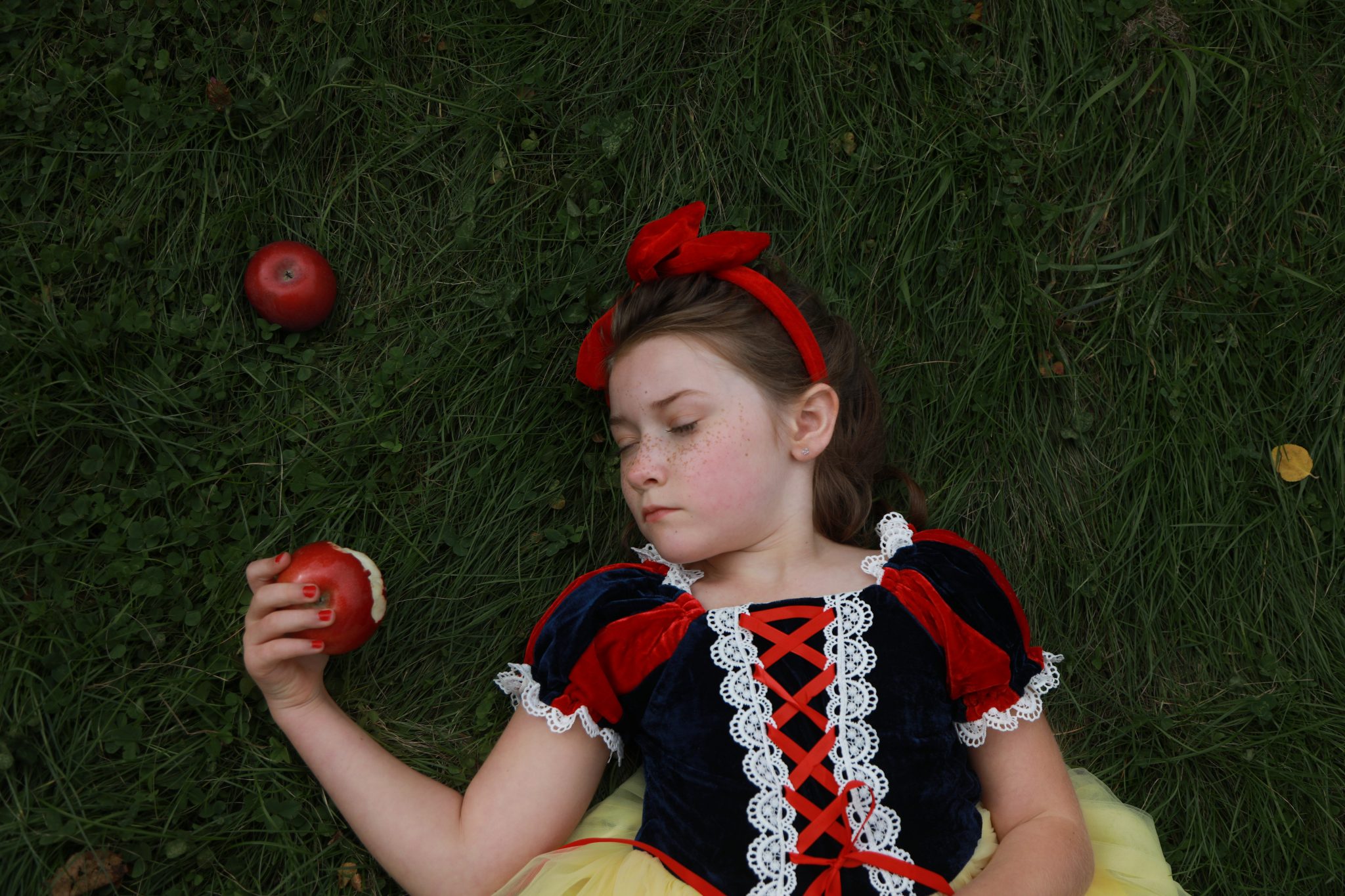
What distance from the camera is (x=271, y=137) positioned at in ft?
10.1

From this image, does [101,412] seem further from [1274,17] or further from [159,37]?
[1274,17]

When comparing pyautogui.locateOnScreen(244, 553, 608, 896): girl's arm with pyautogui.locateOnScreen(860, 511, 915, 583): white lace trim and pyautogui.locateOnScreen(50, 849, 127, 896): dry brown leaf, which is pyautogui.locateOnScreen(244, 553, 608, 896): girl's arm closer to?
pyautogui.locateOnScreen(50, 849, 127, 896): dry brown leaf

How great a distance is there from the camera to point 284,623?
2479 millimetres

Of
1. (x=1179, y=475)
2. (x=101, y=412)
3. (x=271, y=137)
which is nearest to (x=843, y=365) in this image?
(x=1179, y=475)

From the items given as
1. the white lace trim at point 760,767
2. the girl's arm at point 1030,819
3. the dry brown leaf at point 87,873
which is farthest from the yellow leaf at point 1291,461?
the dry brown leaf at point 87,873

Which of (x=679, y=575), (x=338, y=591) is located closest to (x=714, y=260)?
(x=679, y=575)

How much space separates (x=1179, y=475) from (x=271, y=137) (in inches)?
122

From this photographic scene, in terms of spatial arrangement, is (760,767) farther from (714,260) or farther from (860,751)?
(714,260)

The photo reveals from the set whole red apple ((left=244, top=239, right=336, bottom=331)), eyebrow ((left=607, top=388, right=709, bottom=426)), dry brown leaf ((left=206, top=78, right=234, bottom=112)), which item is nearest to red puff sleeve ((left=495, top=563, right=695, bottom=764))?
eyebrow ((left=607, top=388, right=709, bottom=426))

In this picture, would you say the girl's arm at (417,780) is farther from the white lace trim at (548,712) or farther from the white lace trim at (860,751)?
the white lace trim at (860,751)

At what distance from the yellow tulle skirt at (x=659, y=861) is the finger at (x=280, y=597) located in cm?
88

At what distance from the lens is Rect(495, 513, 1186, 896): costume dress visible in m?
2.43

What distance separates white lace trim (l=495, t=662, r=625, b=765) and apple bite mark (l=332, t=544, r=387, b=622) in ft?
1.27

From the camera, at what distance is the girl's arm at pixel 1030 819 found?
95.0 inches
